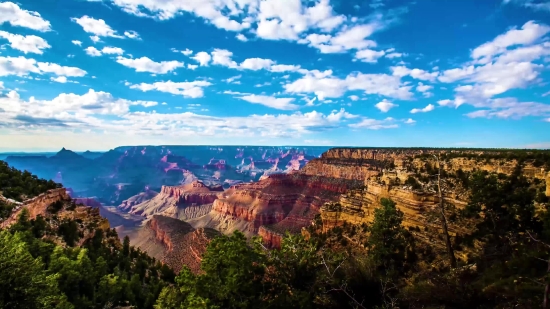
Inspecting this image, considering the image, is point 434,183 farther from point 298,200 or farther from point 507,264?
point 298,200

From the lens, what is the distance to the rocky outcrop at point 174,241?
58.4m

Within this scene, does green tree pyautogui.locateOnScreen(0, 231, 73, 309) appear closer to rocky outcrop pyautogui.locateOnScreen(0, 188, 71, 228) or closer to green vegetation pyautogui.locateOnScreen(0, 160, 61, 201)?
rocky outcrop pyautogui.locateOnScreen(0, 188, 71, 228)

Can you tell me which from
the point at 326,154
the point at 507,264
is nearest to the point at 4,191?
the point at 507,264

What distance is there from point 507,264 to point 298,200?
3342 inches

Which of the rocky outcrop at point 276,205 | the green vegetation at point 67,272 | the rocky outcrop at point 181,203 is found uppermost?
the green vegetation at point 67,272

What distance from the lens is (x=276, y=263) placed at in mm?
15117

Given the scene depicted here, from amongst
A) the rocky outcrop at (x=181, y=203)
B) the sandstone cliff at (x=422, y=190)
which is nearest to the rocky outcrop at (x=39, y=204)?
the sandstone cliff at (x=422, y=190)

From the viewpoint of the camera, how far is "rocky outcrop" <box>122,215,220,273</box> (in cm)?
5838

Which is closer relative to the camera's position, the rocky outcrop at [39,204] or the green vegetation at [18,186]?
the rocky outcrop at [39,204]

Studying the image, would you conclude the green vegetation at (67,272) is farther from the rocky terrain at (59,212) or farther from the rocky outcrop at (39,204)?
the rocky outcrop at (39,204)

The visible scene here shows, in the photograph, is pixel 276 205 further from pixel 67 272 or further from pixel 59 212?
pixel 67 272

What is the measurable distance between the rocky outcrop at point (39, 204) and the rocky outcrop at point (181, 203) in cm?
10647

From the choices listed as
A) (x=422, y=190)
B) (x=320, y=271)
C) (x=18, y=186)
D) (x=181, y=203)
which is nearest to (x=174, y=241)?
(x=18, y=186)

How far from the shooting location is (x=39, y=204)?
102 feet
